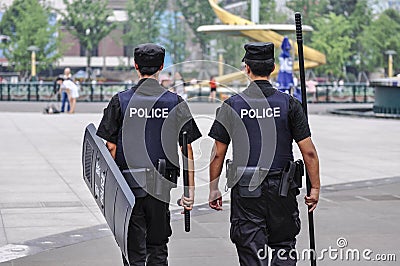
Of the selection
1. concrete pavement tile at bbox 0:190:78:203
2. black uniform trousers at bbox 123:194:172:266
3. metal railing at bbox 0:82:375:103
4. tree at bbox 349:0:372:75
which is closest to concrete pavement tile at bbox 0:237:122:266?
black uniform trousers at bbox 123:194:172:266

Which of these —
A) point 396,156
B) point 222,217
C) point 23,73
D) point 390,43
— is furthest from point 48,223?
point 23,73

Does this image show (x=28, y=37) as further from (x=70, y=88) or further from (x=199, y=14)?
(x=70, y=88)

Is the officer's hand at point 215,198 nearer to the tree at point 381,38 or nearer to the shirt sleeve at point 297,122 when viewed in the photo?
the shirt sleeve at point 297,122

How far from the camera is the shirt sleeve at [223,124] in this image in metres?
6.32

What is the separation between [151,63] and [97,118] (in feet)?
84.3

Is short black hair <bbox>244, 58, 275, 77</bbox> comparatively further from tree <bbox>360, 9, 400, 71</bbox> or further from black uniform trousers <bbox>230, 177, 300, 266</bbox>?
tree <bbox>360, 9, 400, 71</bbox>

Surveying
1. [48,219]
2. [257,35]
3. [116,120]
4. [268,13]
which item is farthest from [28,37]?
[116,120]

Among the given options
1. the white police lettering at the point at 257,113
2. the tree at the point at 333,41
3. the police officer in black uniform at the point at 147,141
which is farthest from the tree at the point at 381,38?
the white police lettering at the point at 257,113

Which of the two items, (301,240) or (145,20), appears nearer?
(301,240)

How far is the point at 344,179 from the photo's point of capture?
15.0m

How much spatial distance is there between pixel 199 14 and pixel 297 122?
237 feet

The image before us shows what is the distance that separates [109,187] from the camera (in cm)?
641

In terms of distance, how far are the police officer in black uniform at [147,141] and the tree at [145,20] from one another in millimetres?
70248

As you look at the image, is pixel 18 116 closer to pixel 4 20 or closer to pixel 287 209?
pixel 287 209
